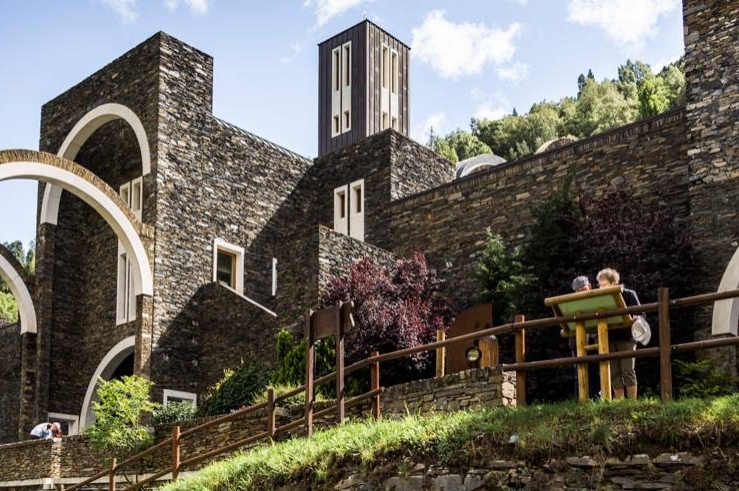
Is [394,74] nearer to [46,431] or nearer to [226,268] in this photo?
[226,268]

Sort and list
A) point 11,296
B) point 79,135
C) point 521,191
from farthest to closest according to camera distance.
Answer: point 11,296 < point 79,135 < point 521,191

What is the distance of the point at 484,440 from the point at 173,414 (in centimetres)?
949

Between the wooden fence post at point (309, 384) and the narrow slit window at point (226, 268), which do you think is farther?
the narrow slit window at point (226, 268)

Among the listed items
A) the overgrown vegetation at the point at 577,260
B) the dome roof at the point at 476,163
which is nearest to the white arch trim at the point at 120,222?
the overgrown vegetation at the point at 577,260

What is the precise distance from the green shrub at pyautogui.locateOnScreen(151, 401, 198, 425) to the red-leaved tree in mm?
2712

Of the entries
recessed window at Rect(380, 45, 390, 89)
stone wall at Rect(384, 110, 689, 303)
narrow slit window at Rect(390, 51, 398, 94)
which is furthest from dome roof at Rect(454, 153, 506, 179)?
narrow slit window at Rect(390, 51, 398, 94)

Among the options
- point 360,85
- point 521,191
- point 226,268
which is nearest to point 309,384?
point 521,191

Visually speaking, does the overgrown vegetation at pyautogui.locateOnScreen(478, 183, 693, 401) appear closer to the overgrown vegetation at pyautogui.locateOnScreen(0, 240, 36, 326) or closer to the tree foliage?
the tree foliage

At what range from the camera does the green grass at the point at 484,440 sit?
24.3 feet

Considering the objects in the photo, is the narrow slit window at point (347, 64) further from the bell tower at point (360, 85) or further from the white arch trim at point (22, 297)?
the white arch trim at point (22, 297)

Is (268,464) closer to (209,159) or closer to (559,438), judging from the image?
(559,438)

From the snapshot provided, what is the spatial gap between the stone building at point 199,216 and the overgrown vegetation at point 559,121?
23367mm

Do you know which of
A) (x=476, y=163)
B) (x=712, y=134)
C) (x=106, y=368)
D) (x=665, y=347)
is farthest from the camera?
(x=476, y=163)

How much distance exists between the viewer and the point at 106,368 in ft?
66.5
